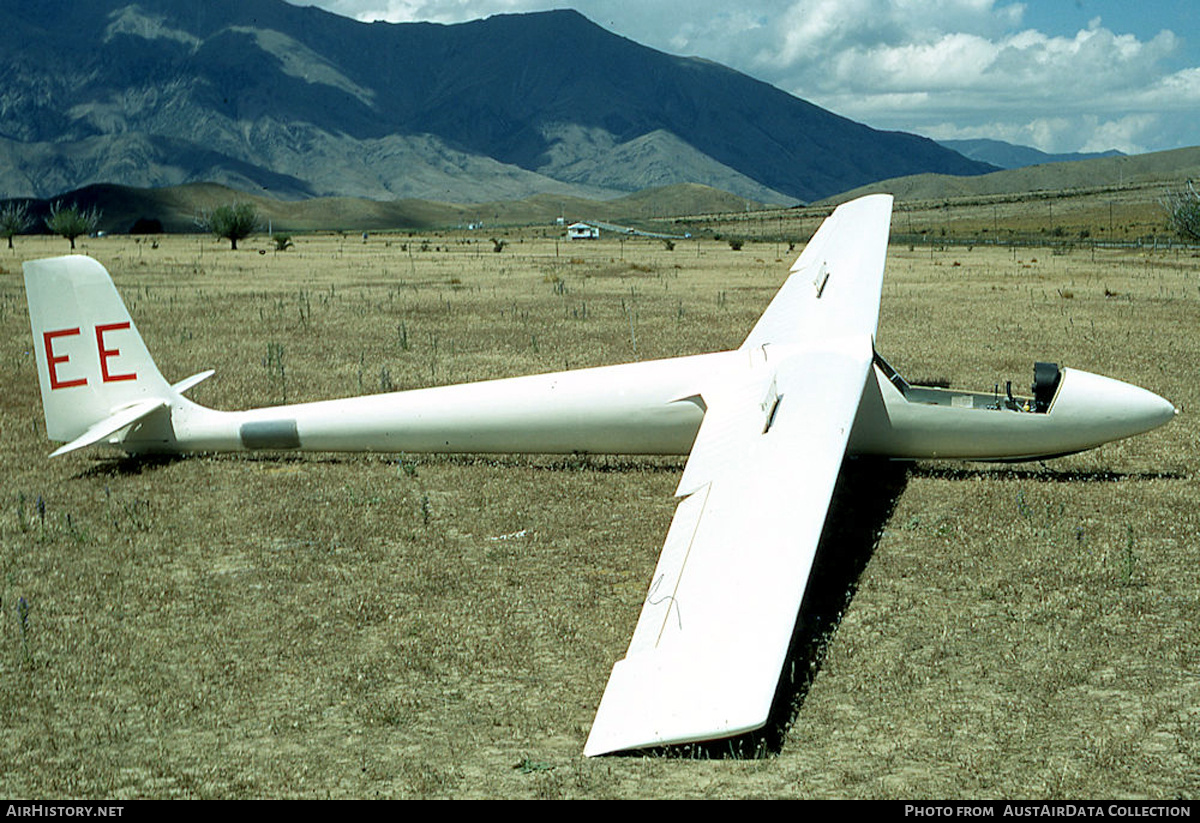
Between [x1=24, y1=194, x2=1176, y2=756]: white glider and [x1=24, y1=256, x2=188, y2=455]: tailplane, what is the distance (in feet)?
0.05

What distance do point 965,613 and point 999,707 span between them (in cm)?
168

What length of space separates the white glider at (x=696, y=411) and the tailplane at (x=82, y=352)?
0.02m

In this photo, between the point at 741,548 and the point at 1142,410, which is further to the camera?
the point at 1142,410

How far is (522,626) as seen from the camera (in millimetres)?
8422

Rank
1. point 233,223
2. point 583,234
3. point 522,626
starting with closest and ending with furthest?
1. point 522,626
2. point 233,223
3. point 583,234

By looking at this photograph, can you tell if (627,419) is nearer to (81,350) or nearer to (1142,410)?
(1142,410)

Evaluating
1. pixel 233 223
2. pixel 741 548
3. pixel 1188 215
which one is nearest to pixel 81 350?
pixel 741 548

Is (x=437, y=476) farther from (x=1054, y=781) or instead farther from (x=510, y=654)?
(x=1054, y=781)

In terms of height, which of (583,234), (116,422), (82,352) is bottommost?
(116,422)

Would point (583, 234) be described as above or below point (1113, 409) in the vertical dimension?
above

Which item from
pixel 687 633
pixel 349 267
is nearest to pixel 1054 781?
pixel 687 633

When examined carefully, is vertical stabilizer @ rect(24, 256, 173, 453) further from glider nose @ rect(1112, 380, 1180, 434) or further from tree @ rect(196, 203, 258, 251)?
tree @ rect(196, 203, 258, 251)

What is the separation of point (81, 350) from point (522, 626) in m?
7.27

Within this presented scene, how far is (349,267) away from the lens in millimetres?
49469
